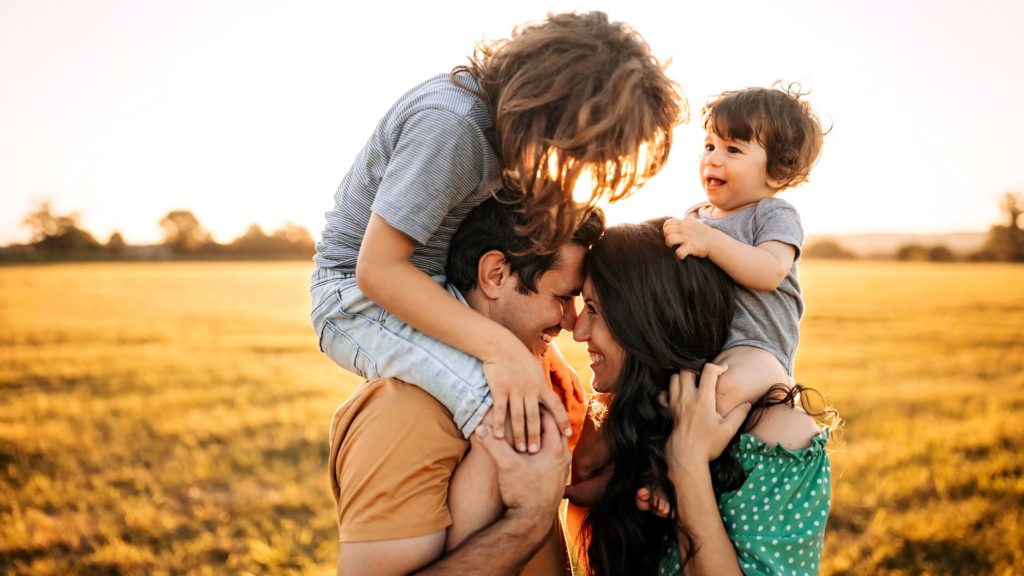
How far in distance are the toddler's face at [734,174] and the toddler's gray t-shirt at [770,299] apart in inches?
3.8

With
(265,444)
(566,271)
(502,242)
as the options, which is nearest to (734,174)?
(566,271)

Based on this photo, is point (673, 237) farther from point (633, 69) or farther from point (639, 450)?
point (639, 450)

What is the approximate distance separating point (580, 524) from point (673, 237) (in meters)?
1.33

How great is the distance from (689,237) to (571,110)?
2.32ft

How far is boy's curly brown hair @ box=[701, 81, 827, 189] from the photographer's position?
3.27m

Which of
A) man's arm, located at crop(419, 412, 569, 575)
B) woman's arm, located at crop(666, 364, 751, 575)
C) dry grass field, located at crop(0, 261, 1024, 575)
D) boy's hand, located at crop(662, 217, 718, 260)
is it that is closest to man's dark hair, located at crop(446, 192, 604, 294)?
boy's hand, located at crop(662, 217, 718, 260)

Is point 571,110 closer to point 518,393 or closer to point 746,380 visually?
point 518,393

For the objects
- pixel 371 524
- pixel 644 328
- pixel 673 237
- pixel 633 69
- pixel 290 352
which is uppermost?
pixel 633 69

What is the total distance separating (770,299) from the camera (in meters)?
3.11

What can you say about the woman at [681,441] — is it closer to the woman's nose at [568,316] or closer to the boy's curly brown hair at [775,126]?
the woman's nose at [568,316]

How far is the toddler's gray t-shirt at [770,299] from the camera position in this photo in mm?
3051

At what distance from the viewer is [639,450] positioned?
2875mm

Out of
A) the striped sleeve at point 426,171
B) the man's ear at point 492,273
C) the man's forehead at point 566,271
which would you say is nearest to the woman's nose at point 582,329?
the man's forehead at point 566,271

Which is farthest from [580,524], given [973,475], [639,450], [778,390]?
[973,475]
